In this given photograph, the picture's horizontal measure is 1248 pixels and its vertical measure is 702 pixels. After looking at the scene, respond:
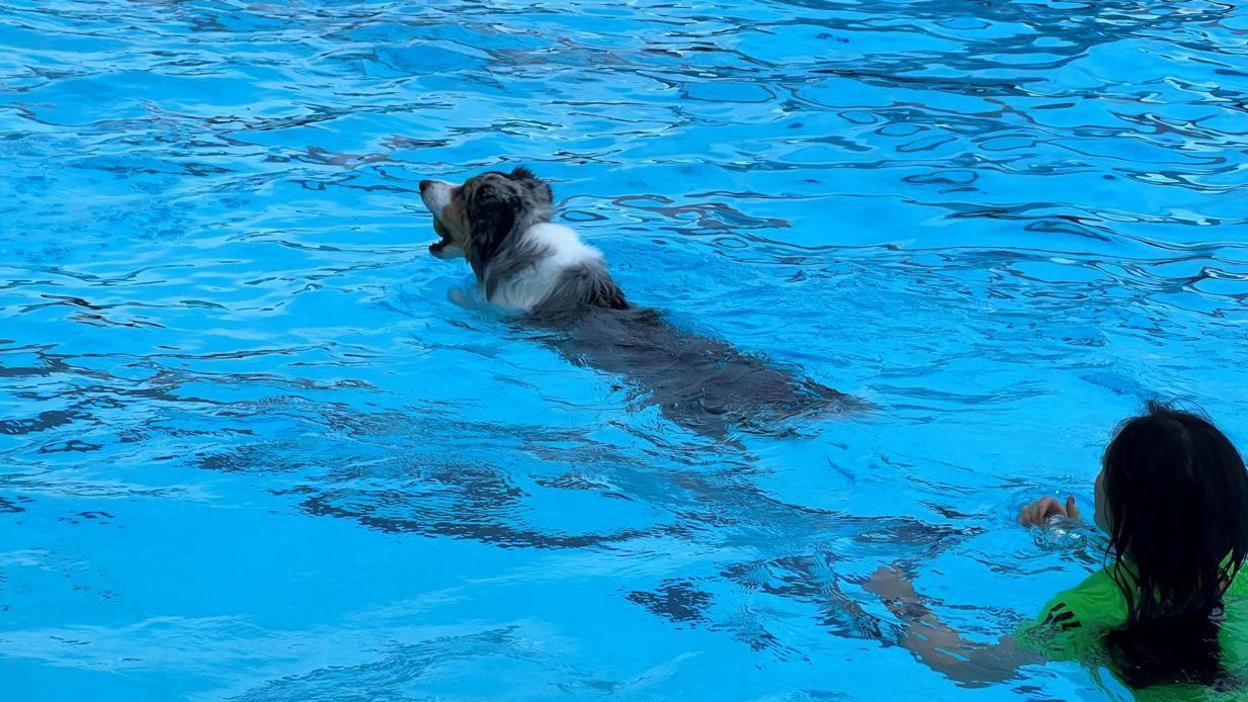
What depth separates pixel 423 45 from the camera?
456 inches

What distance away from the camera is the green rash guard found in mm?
3352

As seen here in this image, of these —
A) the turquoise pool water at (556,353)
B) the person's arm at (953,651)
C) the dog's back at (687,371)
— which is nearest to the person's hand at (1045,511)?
the turquoise pool water at (556,353)

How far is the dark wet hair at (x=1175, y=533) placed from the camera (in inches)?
124

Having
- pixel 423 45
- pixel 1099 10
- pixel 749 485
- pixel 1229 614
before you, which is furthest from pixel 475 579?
pixel 1099 10

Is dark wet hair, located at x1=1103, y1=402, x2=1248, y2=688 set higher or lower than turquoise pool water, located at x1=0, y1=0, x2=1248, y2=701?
higher

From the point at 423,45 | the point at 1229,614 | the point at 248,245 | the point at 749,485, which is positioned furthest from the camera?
the point at 423,45

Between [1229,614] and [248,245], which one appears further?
[248,245]

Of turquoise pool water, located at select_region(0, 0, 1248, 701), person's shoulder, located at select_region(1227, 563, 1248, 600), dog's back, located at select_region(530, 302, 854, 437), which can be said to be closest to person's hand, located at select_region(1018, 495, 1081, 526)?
turquoise pool water, located at select_region(0, 0, 1248, 701)

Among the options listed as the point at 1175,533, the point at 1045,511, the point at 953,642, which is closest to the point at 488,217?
the point at 1045,511

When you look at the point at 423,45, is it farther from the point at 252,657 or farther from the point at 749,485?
the point at 252,657

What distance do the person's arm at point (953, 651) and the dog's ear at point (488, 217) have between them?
3.75 meters

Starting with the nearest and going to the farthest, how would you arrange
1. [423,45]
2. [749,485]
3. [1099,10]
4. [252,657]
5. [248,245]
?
1. [252,657]
2. [749,485]
3. [248,245]
4. [423,45]
5. [1099,10]

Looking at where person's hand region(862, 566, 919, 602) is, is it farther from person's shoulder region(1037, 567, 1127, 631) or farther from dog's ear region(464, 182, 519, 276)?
dog's ear region(464, 182, 519, 276)

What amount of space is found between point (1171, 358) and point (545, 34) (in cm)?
728
